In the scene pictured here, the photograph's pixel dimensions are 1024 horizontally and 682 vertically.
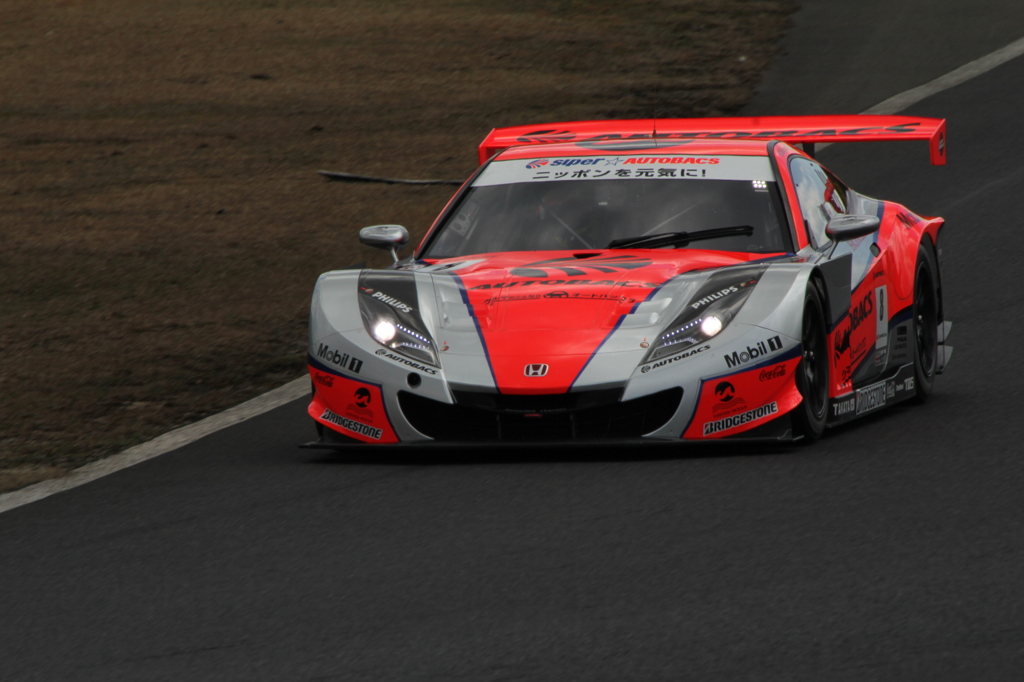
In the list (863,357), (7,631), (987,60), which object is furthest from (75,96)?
(7,631)

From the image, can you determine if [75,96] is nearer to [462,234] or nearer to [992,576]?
[462,234]

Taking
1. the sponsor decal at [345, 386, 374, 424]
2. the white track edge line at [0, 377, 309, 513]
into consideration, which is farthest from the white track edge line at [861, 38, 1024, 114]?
the sponsor decal at [345, 386, 374, 424]

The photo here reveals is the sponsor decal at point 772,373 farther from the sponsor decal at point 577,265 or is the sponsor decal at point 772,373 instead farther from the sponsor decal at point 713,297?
the sponsor decal at point 577,265

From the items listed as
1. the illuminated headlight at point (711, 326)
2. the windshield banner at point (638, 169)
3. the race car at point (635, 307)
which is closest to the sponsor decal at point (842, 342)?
the race car at point (635, 307)

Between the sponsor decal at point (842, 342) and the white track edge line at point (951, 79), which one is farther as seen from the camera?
the white track edge line at point (951, 79)

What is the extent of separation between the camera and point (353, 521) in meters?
5.75

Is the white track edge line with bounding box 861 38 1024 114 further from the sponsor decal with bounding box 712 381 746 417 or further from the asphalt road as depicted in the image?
the sponsor decal with bounding box 712 381 746 417

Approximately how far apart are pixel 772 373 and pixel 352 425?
1.66 metres

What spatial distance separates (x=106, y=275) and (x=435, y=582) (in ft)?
24.5

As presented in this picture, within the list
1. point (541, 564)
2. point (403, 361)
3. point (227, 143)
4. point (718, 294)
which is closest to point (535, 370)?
point (403, 361)

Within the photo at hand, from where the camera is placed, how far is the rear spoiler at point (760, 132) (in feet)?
28.3

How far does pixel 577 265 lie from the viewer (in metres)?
7.29

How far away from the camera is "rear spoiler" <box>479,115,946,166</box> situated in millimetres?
8617

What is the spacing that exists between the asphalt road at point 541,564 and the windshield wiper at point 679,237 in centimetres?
102
